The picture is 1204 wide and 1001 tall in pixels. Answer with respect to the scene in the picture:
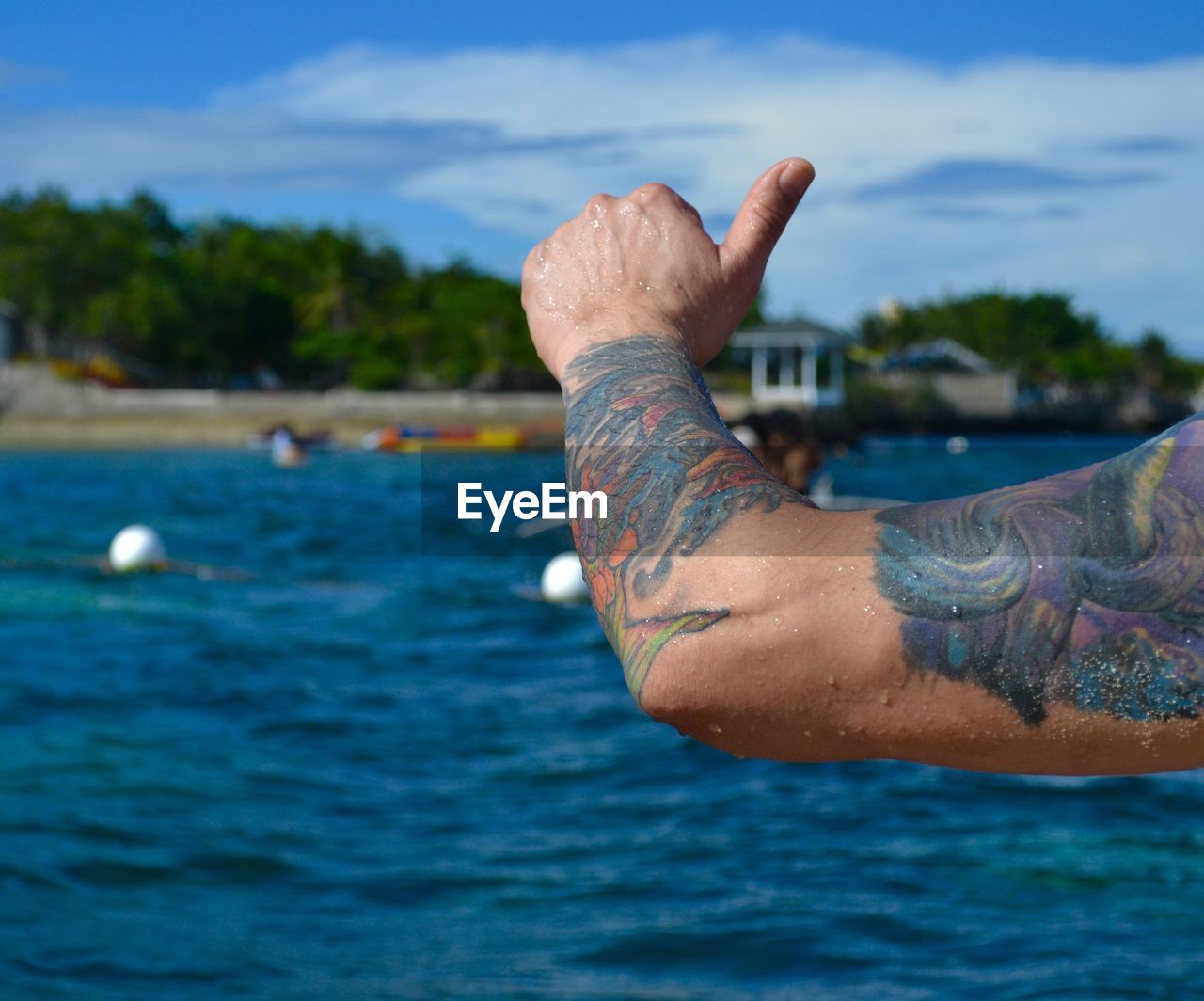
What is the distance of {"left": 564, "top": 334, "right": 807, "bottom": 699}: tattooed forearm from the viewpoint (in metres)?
1.36

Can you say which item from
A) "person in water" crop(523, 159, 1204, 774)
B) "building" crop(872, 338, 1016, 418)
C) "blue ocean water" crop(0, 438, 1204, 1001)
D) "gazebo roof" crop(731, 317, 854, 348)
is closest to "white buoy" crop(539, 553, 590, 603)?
"blue ocean water" crop(0, 438, 1204, 1001)

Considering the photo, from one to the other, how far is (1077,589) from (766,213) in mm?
612

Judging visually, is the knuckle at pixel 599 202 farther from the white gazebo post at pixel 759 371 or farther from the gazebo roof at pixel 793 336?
the gazebo roof at pixel 793 336

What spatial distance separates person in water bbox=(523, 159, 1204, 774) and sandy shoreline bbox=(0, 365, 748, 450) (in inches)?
2799

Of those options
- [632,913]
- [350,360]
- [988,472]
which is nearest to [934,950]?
[632,913]

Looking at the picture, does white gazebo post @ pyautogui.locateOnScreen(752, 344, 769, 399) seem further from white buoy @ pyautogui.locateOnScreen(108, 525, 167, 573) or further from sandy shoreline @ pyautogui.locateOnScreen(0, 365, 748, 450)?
white buoy @ pyautogui.locateOnScreen(108, 525, 167, 573)

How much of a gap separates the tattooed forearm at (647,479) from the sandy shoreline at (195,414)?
7091cm

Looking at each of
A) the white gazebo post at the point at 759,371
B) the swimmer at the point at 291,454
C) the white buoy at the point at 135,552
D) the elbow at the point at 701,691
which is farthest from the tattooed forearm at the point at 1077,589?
the white gazebo post at the point at 759,371

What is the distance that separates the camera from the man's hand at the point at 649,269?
160cm

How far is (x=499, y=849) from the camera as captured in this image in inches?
287

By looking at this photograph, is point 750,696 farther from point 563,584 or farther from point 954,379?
point 954,379

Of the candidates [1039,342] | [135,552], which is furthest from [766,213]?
[1039,342]

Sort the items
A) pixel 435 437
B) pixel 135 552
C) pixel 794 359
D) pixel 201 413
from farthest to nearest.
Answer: pixel 794 359
pixel 201 413
pixel 435 437
pixel 135 552

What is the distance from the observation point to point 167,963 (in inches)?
224
